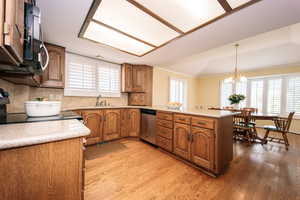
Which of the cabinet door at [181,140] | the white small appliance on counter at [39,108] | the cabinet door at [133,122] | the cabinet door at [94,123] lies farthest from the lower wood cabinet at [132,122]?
the white small appliance on counter at [39,108]

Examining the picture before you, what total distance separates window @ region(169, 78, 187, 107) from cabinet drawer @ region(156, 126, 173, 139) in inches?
91.0

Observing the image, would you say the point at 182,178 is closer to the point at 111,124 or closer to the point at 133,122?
the point at 133,122

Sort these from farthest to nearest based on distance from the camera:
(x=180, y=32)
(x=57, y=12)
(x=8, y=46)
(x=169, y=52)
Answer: (x=169, y=52)
(x=180, y=32)
(x=57, y=12)
(x=8, y=46)

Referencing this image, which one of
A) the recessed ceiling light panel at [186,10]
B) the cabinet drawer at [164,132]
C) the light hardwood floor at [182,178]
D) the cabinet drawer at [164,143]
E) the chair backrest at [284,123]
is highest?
the recessed ceiling light panel at [186,10]

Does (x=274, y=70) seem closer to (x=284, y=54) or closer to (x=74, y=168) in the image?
(x=284, y=54)

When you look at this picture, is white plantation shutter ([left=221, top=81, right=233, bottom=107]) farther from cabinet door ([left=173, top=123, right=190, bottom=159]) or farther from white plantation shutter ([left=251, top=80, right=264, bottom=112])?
cabinet door ([left=173, top=123, right=190, bottom=159])

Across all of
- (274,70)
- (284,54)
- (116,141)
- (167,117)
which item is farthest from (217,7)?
(274,70)

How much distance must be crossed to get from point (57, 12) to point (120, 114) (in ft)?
7.37

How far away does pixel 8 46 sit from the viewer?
0.56 metres

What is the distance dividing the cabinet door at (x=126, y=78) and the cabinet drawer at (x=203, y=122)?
2.18m

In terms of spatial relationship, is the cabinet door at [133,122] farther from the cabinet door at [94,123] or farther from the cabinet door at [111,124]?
the cabinet door at [94,123]

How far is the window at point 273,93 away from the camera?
389 centimetres

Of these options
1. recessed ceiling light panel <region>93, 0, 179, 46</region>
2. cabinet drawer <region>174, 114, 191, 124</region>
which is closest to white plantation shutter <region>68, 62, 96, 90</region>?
recessed ceiling light panel <region>93, 0, 179, 46</region>

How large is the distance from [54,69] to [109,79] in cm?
128
